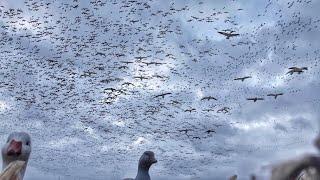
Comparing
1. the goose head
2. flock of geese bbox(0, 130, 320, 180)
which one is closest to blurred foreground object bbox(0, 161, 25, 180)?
flock of geese bbox(0, 130, 320, 180)

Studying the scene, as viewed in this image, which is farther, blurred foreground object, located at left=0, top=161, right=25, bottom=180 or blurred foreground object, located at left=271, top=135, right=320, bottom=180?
blurred foreground object, located at left=0, top=161, right=25, bottom=180

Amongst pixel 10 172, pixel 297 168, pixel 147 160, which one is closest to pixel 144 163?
pixel 147 160

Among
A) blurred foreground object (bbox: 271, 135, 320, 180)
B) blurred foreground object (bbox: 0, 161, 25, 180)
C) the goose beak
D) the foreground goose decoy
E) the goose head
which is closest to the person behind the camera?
blurred foreground object (bbox: 271, 135, 320, 180)

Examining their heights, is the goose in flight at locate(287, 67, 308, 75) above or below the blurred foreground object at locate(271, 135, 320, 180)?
above

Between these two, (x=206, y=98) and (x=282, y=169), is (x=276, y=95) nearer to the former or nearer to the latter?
(x=206, y=98)

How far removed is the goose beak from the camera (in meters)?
12.2

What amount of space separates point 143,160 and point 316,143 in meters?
22.8

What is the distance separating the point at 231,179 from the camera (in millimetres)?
3980

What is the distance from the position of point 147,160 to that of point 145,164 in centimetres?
90

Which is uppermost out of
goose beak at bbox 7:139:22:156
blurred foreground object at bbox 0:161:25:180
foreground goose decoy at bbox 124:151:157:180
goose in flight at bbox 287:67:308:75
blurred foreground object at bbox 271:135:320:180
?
goose in flight at bbox 287:67:308:75

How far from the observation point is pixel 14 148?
12.2 metres

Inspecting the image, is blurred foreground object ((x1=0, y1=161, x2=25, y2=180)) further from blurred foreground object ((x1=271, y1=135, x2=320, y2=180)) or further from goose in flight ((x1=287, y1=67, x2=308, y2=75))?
goose in flight ((x1=287, y1=67, x2=308, y2=75))

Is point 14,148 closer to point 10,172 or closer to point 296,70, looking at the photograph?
point 10,172

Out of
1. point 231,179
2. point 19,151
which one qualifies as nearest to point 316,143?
point 231,179
